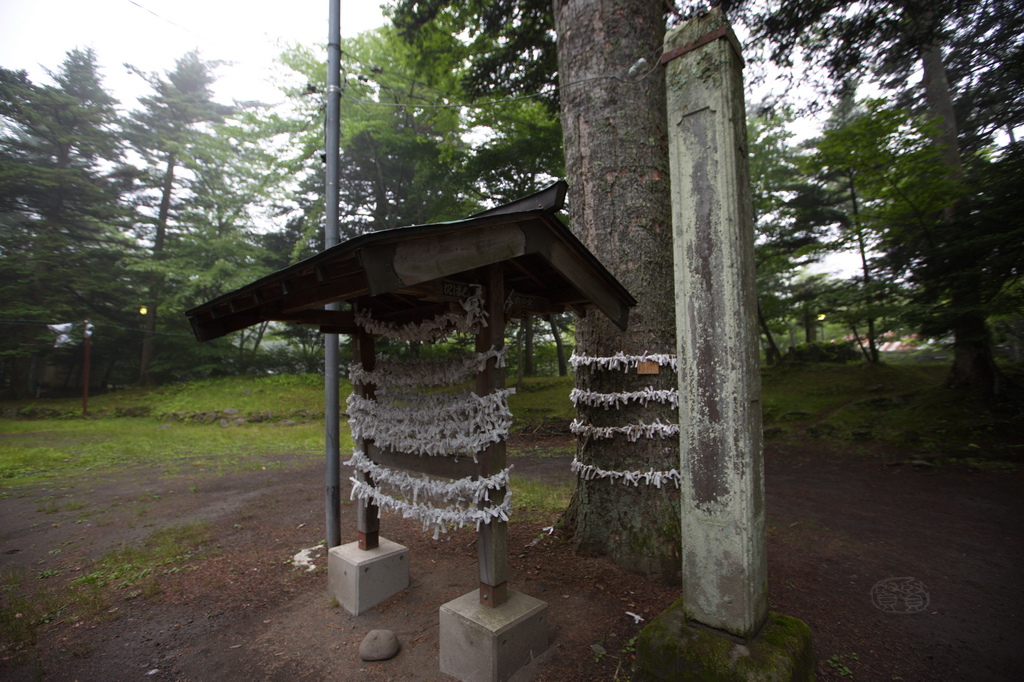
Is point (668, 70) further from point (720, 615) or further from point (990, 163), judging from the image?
point (990, 163)

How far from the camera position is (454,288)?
2.83 metres

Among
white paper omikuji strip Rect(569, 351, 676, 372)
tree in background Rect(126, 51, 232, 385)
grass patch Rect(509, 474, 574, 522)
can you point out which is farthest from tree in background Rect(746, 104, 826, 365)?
tree in background Rect(126, 51, 232, 385)

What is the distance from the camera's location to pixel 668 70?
96.8 inches

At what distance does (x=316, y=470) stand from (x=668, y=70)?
27.2ft

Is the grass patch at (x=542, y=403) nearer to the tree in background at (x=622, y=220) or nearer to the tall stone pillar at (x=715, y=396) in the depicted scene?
the tree in background at (x=622, y=220)

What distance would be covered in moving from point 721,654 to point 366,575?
8.37ft

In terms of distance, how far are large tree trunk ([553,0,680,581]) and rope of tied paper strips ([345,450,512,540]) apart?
1.31 metres

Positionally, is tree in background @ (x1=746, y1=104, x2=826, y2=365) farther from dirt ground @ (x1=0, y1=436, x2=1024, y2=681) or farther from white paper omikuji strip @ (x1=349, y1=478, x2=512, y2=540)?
white paper omikuji strip @ (x1=349, y1=478, x2=512, y2=540)

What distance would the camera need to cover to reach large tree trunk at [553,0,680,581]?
372 cm

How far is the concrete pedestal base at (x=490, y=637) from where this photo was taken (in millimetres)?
2598

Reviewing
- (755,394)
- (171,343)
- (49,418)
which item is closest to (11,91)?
(171,343)

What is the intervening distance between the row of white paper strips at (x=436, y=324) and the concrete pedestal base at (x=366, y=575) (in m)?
1.71

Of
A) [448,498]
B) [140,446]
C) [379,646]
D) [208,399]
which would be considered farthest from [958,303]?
[208,399]

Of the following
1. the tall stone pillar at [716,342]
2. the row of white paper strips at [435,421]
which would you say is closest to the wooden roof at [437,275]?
the row of white paper strips at [435,421]
